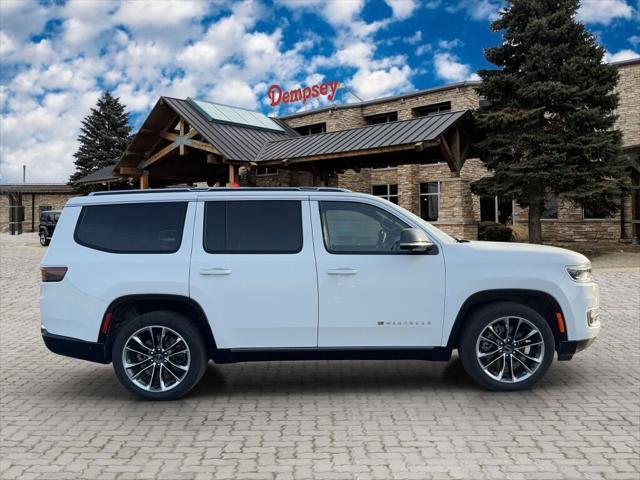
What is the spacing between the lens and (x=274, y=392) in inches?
243

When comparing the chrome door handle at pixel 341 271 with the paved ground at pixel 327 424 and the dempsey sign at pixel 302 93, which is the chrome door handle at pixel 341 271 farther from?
the dempsey sign at pixel 302 93

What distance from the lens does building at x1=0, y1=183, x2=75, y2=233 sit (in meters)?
58.0

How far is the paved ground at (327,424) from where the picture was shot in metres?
4.20

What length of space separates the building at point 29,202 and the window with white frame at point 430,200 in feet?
117

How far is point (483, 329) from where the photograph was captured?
233 inches

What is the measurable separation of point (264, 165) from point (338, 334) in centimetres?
1861

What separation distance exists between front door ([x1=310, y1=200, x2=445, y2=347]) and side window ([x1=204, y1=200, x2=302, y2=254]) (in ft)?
1.01

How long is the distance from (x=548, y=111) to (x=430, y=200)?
1485cm

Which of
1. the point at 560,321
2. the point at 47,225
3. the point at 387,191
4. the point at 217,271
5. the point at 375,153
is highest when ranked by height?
the point at 375,153

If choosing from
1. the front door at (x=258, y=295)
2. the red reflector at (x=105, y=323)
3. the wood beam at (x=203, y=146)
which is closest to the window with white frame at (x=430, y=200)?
the wood beam at (x=203, y=146)

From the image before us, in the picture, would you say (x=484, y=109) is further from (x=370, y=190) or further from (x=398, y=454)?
(x=398, y=454)

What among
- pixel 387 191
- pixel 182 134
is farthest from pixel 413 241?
pixel 387 191

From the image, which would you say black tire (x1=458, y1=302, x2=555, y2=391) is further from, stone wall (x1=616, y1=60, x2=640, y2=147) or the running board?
stone wall (x1=616, y1=60, x2=640, y2=147)

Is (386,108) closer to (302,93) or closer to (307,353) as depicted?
(302,93)
